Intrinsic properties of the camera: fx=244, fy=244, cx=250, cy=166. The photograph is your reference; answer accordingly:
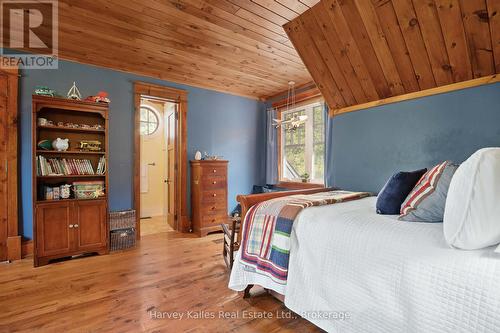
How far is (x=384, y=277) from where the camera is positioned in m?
1.14

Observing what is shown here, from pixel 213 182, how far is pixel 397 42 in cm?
283

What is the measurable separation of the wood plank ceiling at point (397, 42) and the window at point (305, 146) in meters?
1.04

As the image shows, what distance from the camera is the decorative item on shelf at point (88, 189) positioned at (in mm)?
2825

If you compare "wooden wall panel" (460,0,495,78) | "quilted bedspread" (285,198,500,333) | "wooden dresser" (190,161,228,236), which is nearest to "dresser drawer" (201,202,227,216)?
"wooden dresser" (190,161,228,236)

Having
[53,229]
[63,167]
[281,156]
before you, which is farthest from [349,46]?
[53,229]

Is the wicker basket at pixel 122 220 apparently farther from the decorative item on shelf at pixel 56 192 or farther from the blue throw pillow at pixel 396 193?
the blue throw pillow at pixel 396 193

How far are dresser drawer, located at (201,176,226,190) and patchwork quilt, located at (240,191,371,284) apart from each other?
1.92m

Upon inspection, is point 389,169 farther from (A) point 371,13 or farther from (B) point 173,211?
(B) point 173,211

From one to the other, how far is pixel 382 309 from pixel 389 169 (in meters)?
1.90

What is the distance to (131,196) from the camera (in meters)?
3.46

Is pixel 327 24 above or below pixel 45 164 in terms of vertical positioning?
above

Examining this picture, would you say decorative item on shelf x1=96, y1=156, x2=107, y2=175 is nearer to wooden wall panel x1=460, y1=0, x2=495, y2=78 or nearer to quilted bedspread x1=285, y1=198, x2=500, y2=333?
quilted bedspread x1=285, y1=198, x2=500, y2=333

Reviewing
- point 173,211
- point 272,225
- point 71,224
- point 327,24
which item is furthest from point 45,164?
point 327,24

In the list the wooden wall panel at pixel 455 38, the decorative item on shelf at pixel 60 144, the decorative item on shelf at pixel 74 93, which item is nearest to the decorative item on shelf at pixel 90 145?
the decorative item on shelf at pixel 60 144
